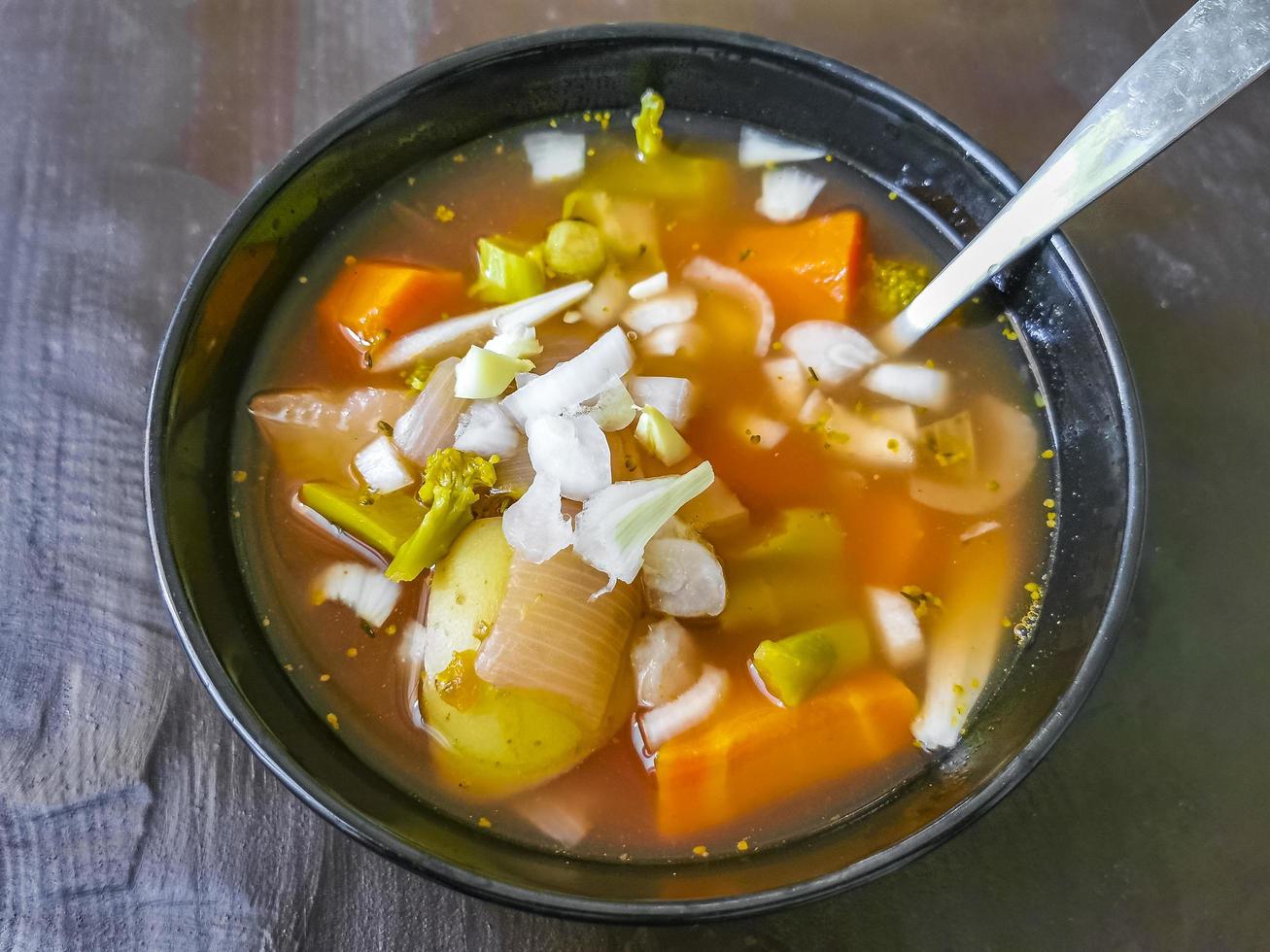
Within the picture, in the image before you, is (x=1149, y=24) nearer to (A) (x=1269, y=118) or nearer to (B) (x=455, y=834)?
(A) (x=1269, y=118)

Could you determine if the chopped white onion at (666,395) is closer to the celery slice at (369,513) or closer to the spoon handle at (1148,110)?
the celery slice at (369,513)

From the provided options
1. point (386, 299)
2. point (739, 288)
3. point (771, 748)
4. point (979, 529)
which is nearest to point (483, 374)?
point (386, 299)

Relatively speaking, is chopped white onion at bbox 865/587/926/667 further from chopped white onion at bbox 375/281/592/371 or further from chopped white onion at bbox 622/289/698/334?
chopped white onion at bbox 375/281/592/371

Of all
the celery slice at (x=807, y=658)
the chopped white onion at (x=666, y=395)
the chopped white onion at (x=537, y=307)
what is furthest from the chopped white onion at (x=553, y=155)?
the celery slice at (x=807, y=658)

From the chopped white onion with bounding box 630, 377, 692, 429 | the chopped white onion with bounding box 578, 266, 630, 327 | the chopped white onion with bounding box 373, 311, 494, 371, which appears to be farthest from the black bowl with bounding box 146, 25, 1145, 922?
the chopped white onion with bounding box 630, 377, 692, 429

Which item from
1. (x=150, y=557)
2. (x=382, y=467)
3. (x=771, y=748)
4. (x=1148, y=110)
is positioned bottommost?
(x=150, y=557)

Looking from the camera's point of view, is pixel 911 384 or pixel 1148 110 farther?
pixel 911 384

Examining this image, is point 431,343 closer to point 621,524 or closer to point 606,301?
point 606,301

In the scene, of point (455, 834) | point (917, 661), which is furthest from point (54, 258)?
point (917, 661)
